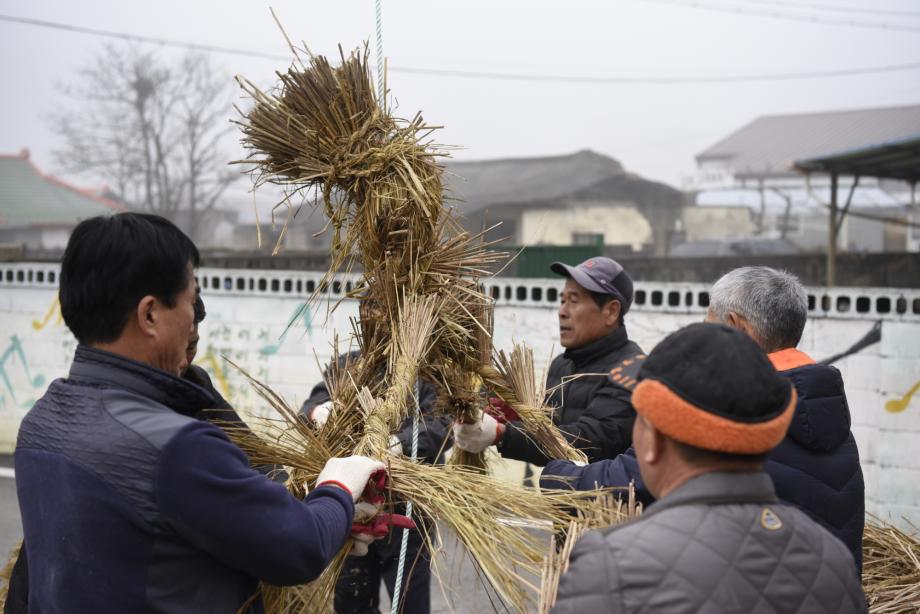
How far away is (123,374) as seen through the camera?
1.53m

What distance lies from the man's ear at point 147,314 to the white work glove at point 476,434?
123cm

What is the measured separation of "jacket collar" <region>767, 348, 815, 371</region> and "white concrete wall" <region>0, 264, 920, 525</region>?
131cm

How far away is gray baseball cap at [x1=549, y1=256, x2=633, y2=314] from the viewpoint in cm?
301

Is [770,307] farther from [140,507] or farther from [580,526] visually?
[140,507]

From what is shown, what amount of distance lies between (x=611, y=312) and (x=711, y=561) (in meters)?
1.91

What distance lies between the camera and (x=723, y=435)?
119 cm

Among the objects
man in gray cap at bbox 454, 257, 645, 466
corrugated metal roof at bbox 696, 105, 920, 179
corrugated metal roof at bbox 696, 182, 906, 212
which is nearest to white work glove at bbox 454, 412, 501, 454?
man in gray cap at bbox 454, 257, 645, 466

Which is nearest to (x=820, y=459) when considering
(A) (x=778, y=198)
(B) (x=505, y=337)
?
(B) (x=505, y=337)

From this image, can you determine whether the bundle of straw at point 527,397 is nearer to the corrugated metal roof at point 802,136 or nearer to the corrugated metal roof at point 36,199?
the corrugated metal roof at point 36,199

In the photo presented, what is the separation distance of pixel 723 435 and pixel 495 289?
190 inches

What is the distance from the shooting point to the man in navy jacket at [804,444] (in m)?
1.89

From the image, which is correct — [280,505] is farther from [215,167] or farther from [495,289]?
[215,167]

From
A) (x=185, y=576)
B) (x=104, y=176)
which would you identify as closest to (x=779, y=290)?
(x=185, y=576)

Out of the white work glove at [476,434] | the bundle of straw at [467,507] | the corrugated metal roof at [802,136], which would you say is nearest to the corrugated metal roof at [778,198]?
the corrugated metal roof at [802,136]
